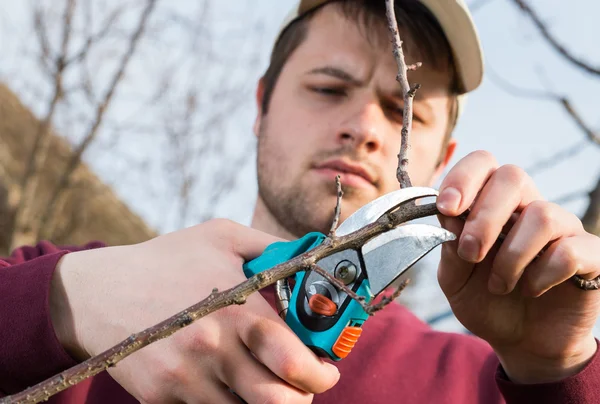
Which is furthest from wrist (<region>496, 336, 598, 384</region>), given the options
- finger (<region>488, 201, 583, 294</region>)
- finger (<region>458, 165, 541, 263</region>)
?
finger (<region>458, 165, 541, 263</region>)

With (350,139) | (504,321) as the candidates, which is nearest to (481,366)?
(504,321)

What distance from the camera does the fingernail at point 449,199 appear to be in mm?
1021

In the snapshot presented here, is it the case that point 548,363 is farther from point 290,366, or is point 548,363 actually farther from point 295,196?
point 295,196

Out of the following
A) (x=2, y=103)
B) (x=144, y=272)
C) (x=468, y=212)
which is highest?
(x=468, y=212)

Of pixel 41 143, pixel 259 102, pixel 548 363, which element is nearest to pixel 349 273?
pixel 548 363

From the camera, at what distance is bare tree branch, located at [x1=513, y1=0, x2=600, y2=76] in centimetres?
208

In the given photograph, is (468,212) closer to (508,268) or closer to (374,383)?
(508,268)

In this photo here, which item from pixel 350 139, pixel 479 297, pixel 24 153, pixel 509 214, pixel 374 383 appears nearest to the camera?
pixel 509 214

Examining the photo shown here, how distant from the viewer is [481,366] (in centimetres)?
205

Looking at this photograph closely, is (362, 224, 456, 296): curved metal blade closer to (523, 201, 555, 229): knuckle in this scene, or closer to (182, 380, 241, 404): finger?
(523, 201, 555, 229): knuckle

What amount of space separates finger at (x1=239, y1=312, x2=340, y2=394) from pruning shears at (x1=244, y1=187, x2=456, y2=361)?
0.16 ft

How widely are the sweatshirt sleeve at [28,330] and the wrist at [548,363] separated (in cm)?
110

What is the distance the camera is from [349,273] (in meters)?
1.03

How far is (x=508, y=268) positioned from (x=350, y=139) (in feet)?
3.23
